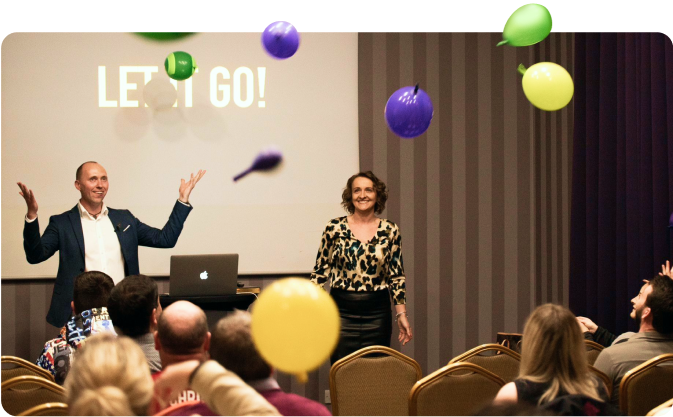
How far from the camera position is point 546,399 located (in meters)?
1.80

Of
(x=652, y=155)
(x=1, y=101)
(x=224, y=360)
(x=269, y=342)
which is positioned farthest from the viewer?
(x=1, y=101)

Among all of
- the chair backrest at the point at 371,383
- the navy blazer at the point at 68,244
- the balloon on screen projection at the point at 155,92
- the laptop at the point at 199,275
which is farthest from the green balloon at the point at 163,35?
the chair backrest at the point at 371,383

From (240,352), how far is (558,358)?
0.88m

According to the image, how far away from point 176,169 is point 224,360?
3.52 meters

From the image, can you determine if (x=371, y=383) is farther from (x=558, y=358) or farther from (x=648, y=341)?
(x=648, y=341)

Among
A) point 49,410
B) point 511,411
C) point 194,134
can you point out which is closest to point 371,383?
point 49,410

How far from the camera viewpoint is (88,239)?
13.7ft

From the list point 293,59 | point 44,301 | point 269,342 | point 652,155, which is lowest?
point 44,301

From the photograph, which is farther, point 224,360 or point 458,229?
point 458,229

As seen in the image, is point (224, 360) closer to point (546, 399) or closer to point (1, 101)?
point (546, 399)

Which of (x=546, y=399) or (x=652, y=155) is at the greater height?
(x=652, y=155)

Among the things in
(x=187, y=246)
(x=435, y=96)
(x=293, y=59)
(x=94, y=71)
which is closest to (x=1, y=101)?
(x=94, y=71)

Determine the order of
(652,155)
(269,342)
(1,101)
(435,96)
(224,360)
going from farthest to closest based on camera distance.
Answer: (435,96) < (1,101) < (652,155) < (224,360) < (269,342)

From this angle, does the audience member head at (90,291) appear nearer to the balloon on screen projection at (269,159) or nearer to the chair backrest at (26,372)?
the chair backrest at (26,372)
